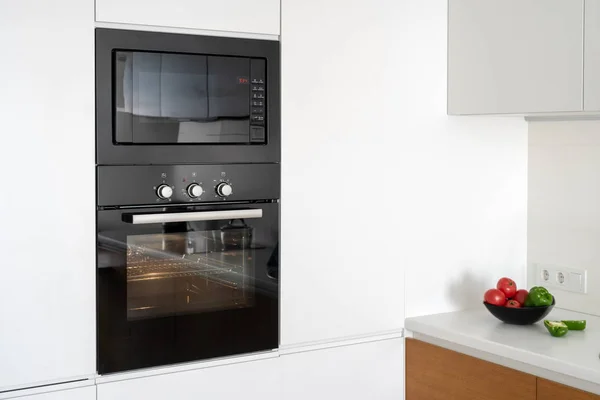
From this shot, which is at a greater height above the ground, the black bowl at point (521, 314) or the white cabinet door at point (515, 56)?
the white cabinet door at point (515, 56)

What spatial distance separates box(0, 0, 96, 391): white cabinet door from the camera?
72.4 inches

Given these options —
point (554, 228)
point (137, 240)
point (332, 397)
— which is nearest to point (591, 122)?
point (554, 228)

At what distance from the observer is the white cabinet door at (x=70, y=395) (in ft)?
6.25

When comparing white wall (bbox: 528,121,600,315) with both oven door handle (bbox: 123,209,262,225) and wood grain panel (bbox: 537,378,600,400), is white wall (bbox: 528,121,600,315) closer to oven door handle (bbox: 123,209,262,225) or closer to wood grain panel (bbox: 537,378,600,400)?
wood grain panel (bbox: 537,378,600,400)

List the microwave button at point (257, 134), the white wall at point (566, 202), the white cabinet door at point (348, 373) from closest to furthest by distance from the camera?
the microwave button at point (257, 134)
the white cabinet door at point (348, 373)
the white wall at point (566, 202)

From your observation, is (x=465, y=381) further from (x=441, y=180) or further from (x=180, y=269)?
(x=180, y=269)

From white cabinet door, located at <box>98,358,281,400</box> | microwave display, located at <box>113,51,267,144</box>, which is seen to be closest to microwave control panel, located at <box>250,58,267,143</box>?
microwave display, located at <box>113,51,267,144</box>

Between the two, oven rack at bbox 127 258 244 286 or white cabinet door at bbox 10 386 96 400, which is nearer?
white cabinet door at bbox 10 386 96 400

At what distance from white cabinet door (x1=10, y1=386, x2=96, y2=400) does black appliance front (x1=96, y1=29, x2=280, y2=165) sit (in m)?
0.57

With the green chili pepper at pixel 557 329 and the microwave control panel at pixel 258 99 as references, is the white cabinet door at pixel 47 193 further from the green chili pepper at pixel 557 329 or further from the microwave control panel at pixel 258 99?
the green chili pepper at pixel 557 329

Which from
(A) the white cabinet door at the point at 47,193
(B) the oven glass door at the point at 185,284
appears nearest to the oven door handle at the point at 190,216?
(B) the oven glass door at the point at 185,284

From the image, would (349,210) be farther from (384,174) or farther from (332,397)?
(332,397)

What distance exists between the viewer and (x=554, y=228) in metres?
2.71

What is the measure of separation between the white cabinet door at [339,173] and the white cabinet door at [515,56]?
0.24m
